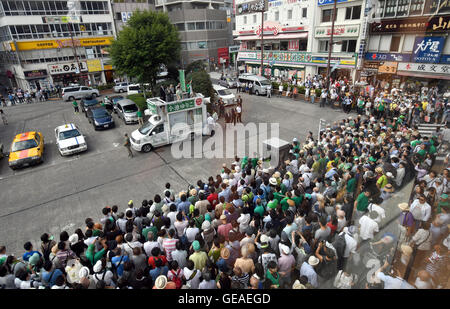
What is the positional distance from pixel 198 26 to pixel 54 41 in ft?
75.9

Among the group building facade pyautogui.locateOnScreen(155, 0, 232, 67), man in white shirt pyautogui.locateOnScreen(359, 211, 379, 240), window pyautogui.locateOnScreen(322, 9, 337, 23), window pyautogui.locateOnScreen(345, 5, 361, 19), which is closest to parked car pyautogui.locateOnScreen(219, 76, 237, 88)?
window pyautogui.locateOnScreen(322, 9, 337, 23)

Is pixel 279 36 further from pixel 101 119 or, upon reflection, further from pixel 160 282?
pixel 160 282

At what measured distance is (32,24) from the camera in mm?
36094

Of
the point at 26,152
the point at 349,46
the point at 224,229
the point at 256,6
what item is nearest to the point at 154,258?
the point at 224,229

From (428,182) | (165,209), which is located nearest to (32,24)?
(165,209)

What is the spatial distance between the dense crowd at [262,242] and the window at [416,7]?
64.9 feet

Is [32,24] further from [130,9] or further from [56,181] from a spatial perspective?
Result: [56,181]

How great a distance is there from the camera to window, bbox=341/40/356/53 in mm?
27417

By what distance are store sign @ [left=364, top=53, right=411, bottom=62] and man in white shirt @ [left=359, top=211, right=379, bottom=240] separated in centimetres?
2345

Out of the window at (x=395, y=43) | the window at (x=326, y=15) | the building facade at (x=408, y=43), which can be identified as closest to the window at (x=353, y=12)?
the building facade at (x=408, y=43)

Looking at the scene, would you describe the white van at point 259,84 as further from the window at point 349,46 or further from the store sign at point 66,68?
the store sign at point 66,68

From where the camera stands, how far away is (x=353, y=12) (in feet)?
87.2

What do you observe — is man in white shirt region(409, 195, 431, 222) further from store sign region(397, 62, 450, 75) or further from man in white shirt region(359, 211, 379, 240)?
store sign region(397, 62, 450, 75)

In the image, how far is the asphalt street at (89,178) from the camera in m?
10.4
